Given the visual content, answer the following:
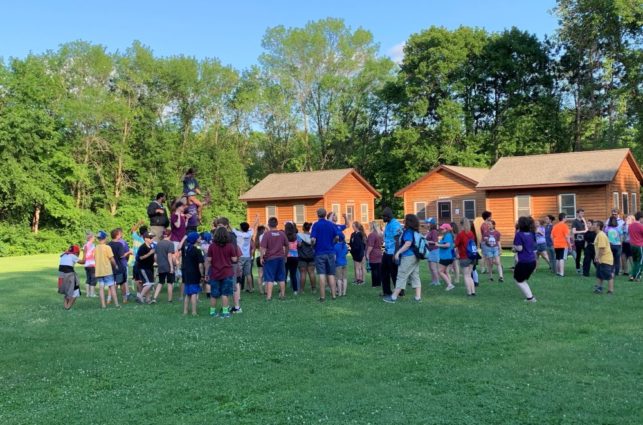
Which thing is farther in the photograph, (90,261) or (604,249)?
(90,261)

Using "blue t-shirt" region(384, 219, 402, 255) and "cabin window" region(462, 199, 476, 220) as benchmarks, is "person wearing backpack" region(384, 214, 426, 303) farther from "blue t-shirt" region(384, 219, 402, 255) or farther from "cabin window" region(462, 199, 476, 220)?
"cabin window" region(462, 199, 476, 220)

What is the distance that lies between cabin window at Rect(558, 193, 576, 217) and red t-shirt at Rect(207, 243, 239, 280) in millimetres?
23013

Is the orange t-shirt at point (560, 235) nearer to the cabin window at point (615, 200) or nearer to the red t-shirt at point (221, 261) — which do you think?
the red t-shirt at point (221, 261)

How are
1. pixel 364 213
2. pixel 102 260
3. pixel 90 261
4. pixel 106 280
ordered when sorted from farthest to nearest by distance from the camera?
1. pixel 364 213
2. pixel 90 261
3. pixel 106 280
4. pixel 102 260

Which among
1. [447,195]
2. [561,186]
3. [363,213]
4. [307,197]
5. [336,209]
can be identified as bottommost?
[363,213]

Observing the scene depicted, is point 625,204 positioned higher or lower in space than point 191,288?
higher

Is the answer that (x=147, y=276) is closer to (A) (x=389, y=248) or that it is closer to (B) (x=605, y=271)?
(A) (x=389, y=248)

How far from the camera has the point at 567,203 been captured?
28.7 meters

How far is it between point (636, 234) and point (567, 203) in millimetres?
15614

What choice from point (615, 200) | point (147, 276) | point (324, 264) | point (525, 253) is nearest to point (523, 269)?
point (525, 253)

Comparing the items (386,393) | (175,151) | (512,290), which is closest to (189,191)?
(512,290)

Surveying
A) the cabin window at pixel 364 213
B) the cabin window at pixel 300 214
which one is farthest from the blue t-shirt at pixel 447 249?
the cabin window at pixel 364 213

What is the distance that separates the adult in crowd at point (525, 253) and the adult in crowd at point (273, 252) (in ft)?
15.3

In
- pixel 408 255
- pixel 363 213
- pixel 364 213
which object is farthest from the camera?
pixel 364 213
